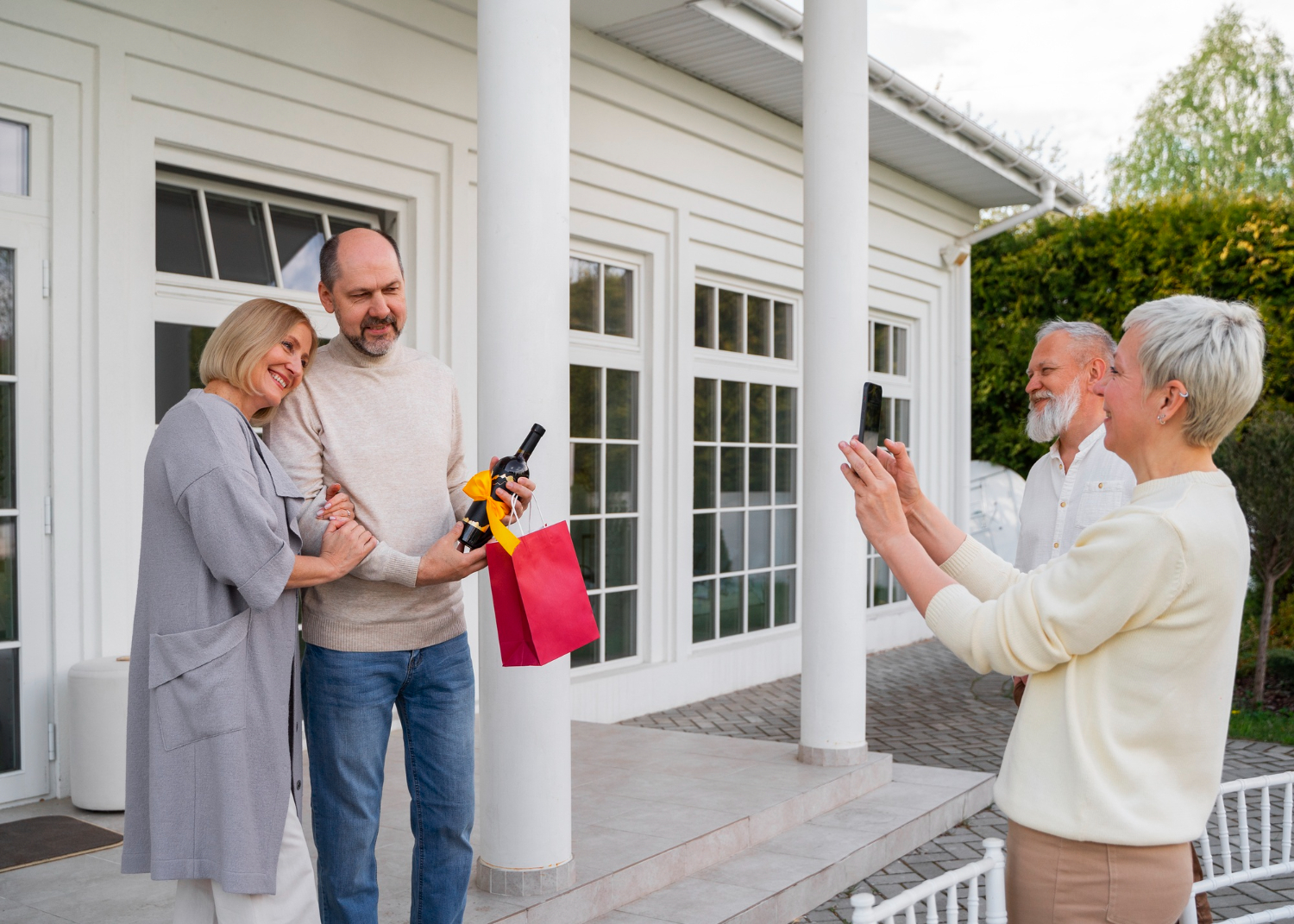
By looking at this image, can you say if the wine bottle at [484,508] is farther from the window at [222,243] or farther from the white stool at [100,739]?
the window at [222,243]

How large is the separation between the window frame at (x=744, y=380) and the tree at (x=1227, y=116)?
17896mm

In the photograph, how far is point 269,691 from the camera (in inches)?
83.3

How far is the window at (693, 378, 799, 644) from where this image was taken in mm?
7625

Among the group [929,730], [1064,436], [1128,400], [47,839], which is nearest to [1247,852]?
[1064,436]

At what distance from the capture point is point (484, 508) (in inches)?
94.1

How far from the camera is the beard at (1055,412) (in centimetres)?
311

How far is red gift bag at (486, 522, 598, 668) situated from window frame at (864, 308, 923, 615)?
7393mm

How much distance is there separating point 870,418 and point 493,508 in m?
0.83

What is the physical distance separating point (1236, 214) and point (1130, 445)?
10601 millimetres

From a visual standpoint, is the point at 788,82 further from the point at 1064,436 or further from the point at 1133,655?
the point at 1133,655

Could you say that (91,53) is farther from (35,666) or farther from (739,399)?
(739,399)

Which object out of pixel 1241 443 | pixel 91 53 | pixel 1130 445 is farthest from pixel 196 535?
pixel 1241 443

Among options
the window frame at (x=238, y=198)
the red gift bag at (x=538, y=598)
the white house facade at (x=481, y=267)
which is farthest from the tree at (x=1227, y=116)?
the red gift bag at (x=538, y=598)

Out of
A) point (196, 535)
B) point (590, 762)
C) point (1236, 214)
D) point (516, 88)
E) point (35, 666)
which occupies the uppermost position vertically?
point (1236, 214)
